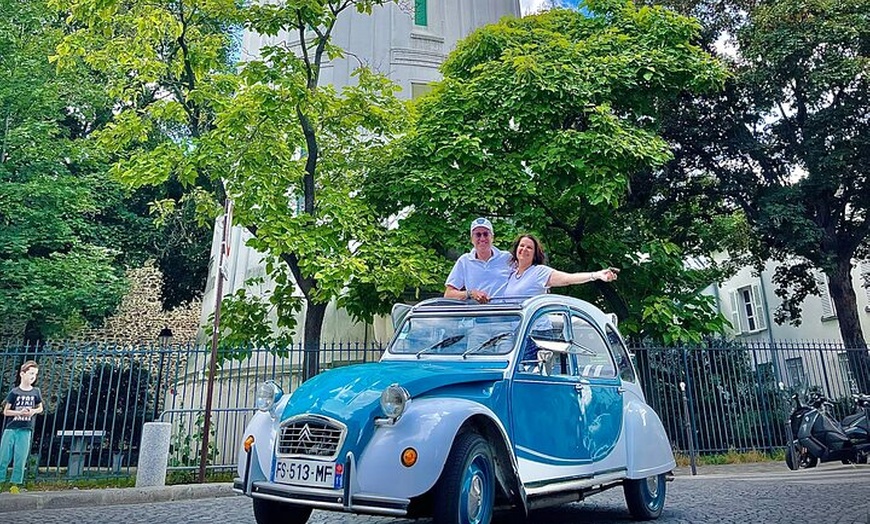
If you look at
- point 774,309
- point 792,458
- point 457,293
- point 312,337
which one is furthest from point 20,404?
point 774,309

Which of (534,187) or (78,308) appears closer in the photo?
(534,187)

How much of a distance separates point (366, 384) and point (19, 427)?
25.6ft

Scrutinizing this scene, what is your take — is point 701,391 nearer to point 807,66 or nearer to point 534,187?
point 534,187

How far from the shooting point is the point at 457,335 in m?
5.70

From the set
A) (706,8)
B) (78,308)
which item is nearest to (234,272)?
(78,308)

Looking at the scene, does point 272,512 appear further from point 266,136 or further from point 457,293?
point 266,136

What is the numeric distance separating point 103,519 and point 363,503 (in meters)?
4.14

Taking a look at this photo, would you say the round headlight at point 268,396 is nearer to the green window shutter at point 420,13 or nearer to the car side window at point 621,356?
the car side window at point 621,356

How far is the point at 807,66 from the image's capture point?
18.3 m

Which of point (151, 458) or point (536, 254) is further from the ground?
point (536, 254)

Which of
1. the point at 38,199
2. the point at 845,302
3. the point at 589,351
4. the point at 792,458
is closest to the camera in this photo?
the point at 589,351

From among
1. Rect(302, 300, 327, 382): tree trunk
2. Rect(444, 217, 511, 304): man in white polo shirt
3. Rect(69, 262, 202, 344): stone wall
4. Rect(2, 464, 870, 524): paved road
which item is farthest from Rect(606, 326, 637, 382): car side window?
Rect(69, 262, 202, 344): stone wall

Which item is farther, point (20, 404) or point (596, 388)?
point (20, 404)

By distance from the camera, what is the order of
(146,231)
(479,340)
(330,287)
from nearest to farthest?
(479,340), (330,287), (146,231)
